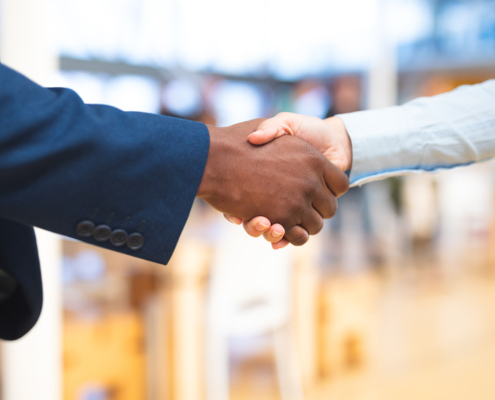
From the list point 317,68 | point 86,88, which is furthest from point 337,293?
point 317,68

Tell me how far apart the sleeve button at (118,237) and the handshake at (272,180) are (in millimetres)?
147

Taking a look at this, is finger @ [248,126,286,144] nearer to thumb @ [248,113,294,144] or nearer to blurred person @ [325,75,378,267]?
thumb @ [248,113,294,144]

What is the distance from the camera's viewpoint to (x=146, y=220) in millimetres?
664

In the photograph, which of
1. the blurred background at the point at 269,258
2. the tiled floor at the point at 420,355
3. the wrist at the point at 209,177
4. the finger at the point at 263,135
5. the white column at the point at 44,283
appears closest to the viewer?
the wrist at the point at 209,177

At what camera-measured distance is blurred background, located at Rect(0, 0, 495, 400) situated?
169cm

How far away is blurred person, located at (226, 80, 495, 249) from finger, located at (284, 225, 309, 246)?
0.19 meters

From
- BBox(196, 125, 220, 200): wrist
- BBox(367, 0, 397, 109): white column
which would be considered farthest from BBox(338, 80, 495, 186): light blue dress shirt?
BBox(367, 0, 397, 109): white column

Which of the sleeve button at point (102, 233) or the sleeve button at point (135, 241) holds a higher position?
the sleeve button at point (102, 233)

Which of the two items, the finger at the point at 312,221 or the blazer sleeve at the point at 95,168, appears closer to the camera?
the blazer sleeve at the point at 95,168

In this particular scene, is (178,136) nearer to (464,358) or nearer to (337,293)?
(337,293)

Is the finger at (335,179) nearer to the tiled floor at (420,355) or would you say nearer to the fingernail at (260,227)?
the fingernail at (260,227)

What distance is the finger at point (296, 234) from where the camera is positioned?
88 cm

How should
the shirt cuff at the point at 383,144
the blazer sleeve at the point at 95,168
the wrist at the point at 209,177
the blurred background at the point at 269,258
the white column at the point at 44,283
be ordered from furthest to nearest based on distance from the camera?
the blurred background at the point at 269,258 < the white column at the point at 44,283 < the shirt cuff at the point at 383,144 < the wrist at the point at 209,177 < the blazer sleeve at the point at 95,168

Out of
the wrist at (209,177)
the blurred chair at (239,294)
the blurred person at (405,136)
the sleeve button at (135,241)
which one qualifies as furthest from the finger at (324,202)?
the blurred chair at (239,294)
